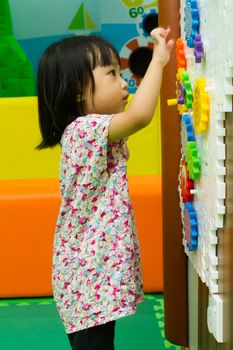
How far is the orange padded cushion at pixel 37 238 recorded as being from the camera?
5.84 feet

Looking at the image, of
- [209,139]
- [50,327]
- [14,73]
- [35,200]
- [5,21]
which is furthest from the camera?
[5,21]

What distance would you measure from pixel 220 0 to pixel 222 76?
0.10 m

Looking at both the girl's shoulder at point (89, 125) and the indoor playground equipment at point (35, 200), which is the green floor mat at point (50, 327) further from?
the girl's shoulder at point (89, 125)

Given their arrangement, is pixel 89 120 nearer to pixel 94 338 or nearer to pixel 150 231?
pixel 94 338

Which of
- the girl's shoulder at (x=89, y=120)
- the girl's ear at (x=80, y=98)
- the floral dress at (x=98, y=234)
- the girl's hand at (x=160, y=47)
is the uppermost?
the girl's hand at (x=160, y=47)

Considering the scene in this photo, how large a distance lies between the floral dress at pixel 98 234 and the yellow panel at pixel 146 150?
3.20 feet

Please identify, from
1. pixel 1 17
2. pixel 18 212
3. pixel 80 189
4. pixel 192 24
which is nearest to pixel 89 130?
pixel 80 189

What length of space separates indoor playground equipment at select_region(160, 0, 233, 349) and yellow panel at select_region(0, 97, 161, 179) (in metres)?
0.97

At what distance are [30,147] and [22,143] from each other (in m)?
0.03

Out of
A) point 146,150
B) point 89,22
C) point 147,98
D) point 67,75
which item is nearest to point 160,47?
point 147,98

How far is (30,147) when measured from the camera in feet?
6.66

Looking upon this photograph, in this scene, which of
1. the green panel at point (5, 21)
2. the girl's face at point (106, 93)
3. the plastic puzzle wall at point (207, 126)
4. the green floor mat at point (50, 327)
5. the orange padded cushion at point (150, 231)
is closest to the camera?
the plastic puzzle wall at point (207, 126)

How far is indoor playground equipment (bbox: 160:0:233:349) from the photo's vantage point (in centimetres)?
76

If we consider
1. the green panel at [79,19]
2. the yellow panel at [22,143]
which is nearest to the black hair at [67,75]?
the yellow panel at [22,143]
